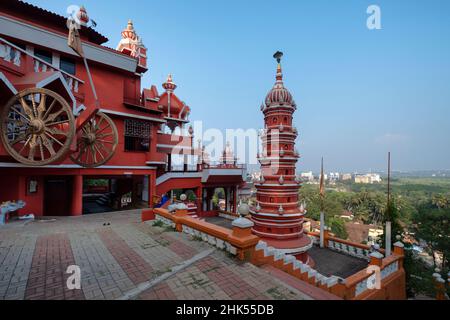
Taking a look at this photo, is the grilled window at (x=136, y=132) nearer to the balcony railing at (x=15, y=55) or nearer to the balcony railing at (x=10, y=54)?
the balcony railing at (x=15, y=55)

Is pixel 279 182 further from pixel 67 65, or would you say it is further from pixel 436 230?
pixel 436 230

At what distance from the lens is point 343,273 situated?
12.1m

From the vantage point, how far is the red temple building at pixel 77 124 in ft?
25.2

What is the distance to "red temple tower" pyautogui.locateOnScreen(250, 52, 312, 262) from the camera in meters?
13.4

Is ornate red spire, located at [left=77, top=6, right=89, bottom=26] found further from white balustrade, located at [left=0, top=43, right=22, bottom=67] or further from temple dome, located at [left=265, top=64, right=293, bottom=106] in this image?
temple dome, located at [left=265, top=64, right=293, bottom=106]

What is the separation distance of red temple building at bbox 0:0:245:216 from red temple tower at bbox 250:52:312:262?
6.77 metres

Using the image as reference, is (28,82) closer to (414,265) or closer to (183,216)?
(183,216)

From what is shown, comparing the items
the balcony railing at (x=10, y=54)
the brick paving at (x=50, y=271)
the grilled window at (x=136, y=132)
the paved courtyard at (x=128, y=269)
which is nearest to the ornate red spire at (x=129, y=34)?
the grilled window at (x=136, y=132)

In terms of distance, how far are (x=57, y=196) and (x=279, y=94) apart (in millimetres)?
16827

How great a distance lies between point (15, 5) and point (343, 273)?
24.4m

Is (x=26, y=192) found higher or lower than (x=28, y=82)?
lower
